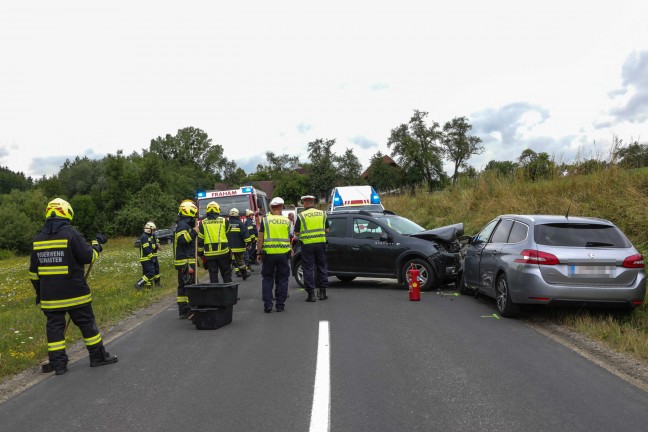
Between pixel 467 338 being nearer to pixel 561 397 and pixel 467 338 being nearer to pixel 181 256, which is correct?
pixel 561 397

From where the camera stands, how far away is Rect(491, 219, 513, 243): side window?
29.7ft

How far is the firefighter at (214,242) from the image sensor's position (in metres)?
9.63

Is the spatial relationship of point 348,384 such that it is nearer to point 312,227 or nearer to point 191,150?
point 312,227

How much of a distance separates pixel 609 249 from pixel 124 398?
640 centimetres

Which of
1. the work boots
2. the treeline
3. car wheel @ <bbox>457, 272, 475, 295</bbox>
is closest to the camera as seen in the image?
the work boots

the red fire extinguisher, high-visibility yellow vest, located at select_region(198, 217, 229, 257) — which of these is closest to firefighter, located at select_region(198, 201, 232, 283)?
high-visibility yellow vest, located at select_region(198, 217, 229, 257)

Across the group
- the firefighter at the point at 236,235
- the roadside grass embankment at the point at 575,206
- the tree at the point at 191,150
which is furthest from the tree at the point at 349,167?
the firefighter at the point at 236,235

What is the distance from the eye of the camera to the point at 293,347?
674 cm

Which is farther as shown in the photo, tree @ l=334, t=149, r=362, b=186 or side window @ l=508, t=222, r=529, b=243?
tree @ l=334, t=149, r=362, b=186

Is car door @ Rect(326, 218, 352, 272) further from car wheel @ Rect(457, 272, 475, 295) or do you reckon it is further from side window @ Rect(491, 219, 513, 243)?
side window @ Rect(491, 219, 513, 243)

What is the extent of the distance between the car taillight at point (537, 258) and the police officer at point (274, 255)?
148 inches

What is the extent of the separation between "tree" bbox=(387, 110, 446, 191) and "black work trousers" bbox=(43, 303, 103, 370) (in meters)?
69.7

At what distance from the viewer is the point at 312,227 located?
10.2m

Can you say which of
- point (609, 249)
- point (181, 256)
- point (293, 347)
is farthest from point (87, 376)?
point (609, 249)
